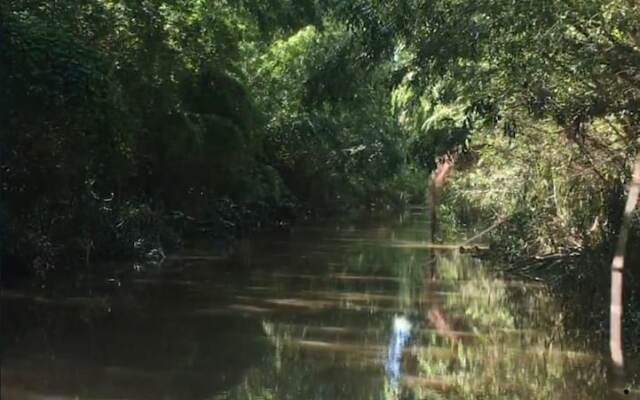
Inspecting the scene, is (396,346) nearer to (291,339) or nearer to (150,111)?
(291,339)

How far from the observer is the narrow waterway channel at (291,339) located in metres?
8.77

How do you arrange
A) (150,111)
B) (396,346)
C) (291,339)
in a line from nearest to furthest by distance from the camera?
(396,346)
(291,339)
(150,111)

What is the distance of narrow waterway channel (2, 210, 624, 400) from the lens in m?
8.77

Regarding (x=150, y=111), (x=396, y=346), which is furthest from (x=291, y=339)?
(x=150, y=111)

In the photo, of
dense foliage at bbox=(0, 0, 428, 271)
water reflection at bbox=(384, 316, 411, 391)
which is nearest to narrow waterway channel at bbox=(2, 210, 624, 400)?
water reflection at bbox=(384, 316, 411, 391)

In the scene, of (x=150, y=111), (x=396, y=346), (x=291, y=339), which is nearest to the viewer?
(x=396, y=346)

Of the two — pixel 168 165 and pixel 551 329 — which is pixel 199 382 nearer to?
pixel 551 329

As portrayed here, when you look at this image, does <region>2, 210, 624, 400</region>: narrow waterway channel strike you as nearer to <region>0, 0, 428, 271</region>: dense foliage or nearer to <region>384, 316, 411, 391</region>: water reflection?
<region>384, 316, 411, 391</region>: water reflection

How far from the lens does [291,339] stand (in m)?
11.3

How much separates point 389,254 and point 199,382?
15.1m

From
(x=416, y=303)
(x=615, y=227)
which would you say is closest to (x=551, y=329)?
(x=615, y=227)

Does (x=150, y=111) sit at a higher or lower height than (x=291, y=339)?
higher

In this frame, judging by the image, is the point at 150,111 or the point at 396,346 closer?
the point at 396,346

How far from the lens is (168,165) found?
20.7 metres
